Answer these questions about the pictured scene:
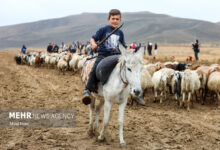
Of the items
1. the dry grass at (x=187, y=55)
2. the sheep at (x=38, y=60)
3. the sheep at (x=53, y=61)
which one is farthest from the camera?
the sheep at (x=38, y=60)

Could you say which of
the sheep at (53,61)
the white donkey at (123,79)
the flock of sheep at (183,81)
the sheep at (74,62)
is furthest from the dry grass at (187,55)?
the white donkey at (123,79)

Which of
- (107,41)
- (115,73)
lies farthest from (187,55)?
(115,73)

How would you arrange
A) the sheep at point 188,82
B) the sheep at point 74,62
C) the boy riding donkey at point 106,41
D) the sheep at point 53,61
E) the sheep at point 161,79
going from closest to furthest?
the boy riding donkey at point 106,41 < the sheep at point 188,82 < the sheep at point 161,79 < the sheep at point 74,62 < the sheep at point 53,61

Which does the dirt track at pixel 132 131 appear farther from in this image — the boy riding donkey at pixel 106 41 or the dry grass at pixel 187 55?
Answer: the dry grass at pixel 187 55

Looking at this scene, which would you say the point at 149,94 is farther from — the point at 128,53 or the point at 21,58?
the point at 21,58

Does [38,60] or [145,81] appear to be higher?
[145,81]

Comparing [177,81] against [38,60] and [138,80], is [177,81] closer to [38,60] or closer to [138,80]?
[138,80]

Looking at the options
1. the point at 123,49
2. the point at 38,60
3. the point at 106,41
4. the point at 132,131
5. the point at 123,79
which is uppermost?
the point at 106,41

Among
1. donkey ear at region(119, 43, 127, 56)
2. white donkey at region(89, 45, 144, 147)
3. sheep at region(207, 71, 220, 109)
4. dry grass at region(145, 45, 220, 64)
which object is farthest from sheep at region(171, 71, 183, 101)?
dry grass at region(145, 45, 220, 64)

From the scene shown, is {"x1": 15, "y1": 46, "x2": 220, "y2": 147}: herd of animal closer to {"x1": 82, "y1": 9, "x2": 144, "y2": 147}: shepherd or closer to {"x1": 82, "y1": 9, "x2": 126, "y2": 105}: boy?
{"x1": 82, "y1": 9, "x2": 144, "y2": 147}: shepherd

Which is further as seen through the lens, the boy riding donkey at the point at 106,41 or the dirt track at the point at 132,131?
the dirt track at the point at 132,131

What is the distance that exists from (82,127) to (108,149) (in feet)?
5.27

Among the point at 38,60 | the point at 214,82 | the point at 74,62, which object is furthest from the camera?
the point at 38,60

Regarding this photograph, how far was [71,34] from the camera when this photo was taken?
18138 cm
